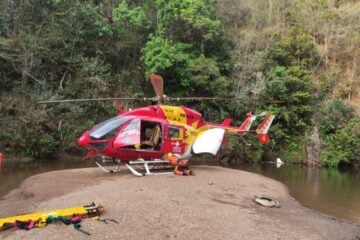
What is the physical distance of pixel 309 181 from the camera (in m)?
17.4

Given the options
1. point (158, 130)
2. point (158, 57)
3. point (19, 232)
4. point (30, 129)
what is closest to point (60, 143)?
point (30, 129)

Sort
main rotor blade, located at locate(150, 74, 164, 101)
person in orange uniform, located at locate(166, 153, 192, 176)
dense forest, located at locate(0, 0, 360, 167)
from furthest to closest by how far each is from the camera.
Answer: dense forest, located at locate(0, 0, 360, 167) < person in orange uniform, located at locate(166, 153, 192, 176) < main rotor blade, located at locate(150, 74, 164, 101)

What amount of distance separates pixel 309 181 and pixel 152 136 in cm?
729

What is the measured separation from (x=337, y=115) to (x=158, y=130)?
15.4 metres

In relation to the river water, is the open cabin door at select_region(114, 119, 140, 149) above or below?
above

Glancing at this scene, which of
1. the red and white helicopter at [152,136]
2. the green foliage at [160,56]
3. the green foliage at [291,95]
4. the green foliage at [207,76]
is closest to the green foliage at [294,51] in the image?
the green foliage at [291,95]

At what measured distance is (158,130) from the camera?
1345cm

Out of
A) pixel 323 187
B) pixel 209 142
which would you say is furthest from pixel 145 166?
pixel 323 187

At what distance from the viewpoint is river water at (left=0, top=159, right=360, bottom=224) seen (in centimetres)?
1236

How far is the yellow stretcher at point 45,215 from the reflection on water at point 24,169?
14.5ft

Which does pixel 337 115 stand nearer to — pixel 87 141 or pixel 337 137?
pixel 337 137

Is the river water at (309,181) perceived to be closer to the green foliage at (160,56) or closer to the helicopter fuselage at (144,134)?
the helicopter fuselage at (144,134)

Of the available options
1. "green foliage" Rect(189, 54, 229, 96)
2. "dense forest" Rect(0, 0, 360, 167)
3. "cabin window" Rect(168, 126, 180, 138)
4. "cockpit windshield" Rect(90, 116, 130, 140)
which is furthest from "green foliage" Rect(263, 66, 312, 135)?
"cockpit windshield" Rect(90, 116, 130, 140)

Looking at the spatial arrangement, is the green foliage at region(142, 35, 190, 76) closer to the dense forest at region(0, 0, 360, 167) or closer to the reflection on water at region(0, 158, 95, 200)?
the dense forest at region(0, 0, 360, 167)
